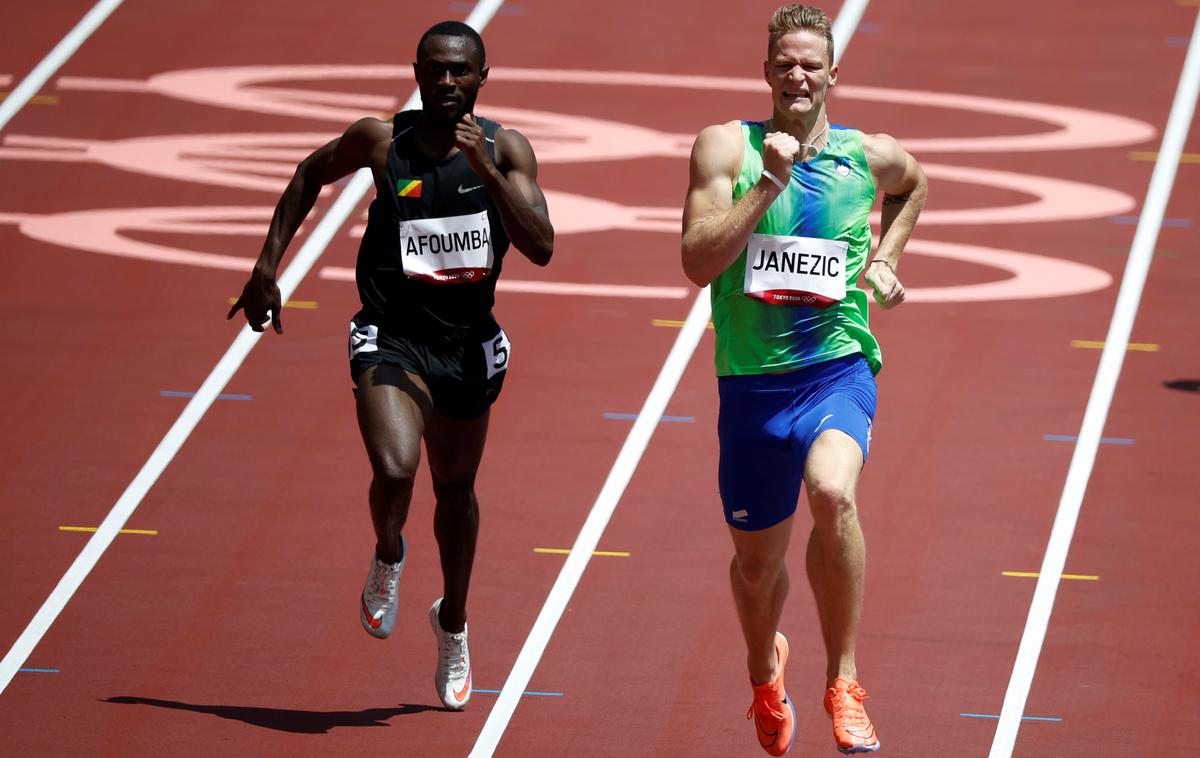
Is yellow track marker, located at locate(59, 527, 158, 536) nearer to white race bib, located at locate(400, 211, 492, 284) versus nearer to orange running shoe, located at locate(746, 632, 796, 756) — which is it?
white race bib, located at locate(400, 211, 492, 284)

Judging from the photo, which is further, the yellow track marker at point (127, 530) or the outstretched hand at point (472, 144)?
the yellow track marker at point (127, 530)

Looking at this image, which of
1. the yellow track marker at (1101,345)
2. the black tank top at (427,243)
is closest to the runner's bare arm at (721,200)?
the black tank top at (427,243)

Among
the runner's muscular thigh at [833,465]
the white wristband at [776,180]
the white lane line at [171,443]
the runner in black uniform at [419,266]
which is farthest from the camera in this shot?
the white lane line at [171,443]

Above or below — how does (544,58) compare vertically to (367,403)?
below

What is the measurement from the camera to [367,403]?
6969mm

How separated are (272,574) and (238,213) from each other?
16.4ft

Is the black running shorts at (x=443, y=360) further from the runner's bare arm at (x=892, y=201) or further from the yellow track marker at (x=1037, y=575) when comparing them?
the yellow track marker at (x=1037, y=575)

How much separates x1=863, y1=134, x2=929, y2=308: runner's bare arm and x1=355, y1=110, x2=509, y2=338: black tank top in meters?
1.30

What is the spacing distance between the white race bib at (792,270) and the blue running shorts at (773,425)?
26 cm

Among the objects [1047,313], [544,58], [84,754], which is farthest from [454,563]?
[544,58]

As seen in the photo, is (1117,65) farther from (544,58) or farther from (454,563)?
(454,563)

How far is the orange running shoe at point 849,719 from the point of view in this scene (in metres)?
6.22

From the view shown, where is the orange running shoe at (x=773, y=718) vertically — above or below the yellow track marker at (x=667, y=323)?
above

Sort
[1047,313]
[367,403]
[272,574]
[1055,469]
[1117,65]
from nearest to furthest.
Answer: [367,403]
[272,574]
[1055,469]
[1047,313]
[1117,65]
